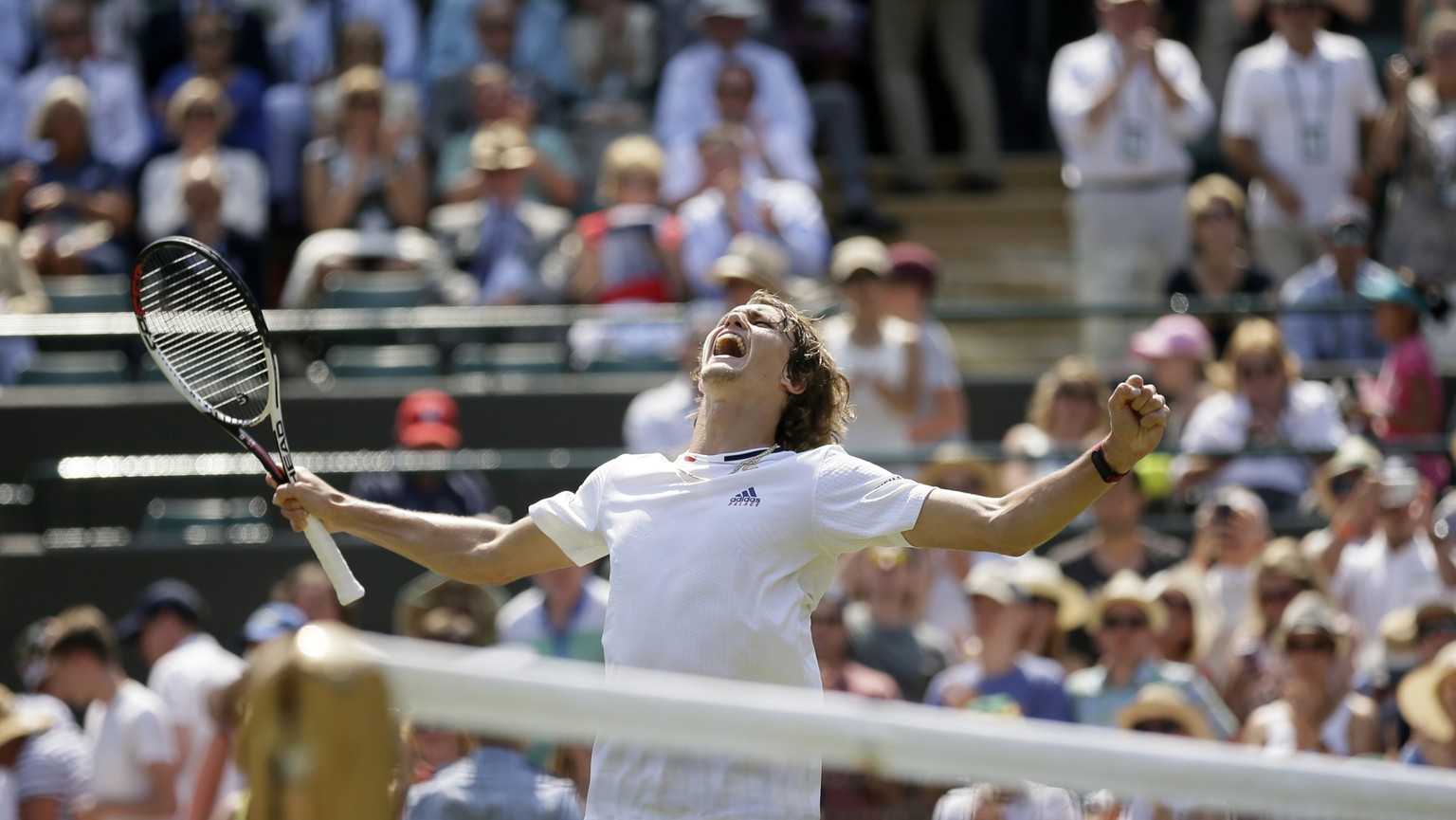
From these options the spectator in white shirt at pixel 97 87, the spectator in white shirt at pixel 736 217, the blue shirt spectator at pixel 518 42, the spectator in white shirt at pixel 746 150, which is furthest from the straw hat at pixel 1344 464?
the spectator in white shirt at pixel 97 87

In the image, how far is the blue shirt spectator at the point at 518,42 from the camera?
474 inches

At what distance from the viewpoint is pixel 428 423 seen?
9.38m

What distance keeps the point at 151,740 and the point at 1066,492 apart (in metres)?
4.71

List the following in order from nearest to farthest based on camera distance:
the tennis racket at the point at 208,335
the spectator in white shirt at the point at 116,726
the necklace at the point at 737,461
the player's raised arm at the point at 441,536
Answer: the necklace at the point at 737,461 → the player's raised arm at the point at 441,536 → the tennis racket at the point at 208,335 → the spectator in white shirt at the point at 116,726

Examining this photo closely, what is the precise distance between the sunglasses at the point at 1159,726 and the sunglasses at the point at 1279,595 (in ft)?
2.76

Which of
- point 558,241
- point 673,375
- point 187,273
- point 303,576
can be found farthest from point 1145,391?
point 558,241

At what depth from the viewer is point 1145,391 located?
4.06 meters

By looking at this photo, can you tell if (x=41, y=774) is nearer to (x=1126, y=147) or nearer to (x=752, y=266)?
(x=752, y=266)

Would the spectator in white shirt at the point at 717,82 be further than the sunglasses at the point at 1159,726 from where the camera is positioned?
Yes

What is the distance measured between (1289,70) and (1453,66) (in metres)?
0.83

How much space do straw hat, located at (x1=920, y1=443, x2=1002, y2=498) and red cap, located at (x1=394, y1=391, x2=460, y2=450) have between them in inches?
84.0

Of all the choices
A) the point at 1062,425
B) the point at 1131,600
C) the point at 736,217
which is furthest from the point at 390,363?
the point at 1131,600

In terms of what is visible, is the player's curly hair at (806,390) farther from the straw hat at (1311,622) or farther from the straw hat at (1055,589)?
the straw hat at (1055,589)

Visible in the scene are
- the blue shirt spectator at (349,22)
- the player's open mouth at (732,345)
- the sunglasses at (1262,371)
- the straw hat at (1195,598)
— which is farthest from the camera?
the blue shirt spectator at (349,22)
